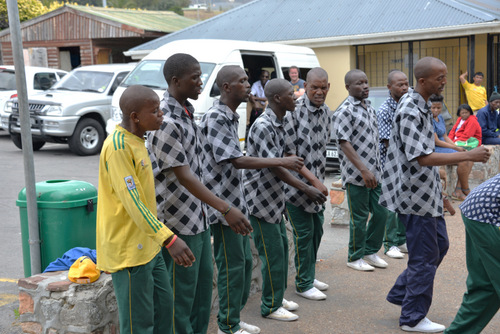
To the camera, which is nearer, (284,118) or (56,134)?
(284,118)

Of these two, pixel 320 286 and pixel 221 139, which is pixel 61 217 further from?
pixel 320 286

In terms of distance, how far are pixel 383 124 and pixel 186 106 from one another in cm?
336

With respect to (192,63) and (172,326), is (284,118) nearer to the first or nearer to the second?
(192,63)

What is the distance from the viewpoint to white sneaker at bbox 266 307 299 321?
4872 mm

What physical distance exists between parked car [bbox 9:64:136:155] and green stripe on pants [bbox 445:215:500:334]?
1095 cm

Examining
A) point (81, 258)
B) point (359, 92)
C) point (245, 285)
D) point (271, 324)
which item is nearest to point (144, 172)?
point (81, 258)

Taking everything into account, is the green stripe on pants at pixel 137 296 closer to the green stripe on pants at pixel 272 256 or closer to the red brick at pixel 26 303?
the red brick at pixel 26 303

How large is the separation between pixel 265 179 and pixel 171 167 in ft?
4.14

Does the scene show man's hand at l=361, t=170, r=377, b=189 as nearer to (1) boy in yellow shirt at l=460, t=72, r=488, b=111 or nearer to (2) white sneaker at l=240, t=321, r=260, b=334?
(2) white sneaker at l=240, t=321, r=260, b=334

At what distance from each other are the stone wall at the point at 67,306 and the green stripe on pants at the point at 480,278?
7.10ft

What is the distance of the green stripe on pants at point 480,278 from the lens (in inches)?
141

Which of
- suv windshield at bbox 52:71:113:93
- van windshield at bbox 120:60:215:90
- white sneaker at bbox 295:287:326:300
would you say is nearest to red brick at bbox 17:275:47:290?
white sneaker at bbox 295:287:326:300

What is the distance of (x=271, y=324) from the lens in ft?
15.8

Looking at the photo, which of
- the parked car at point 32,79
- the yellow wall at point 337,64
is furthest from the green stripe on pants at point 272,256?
the parked car at point 32,79
